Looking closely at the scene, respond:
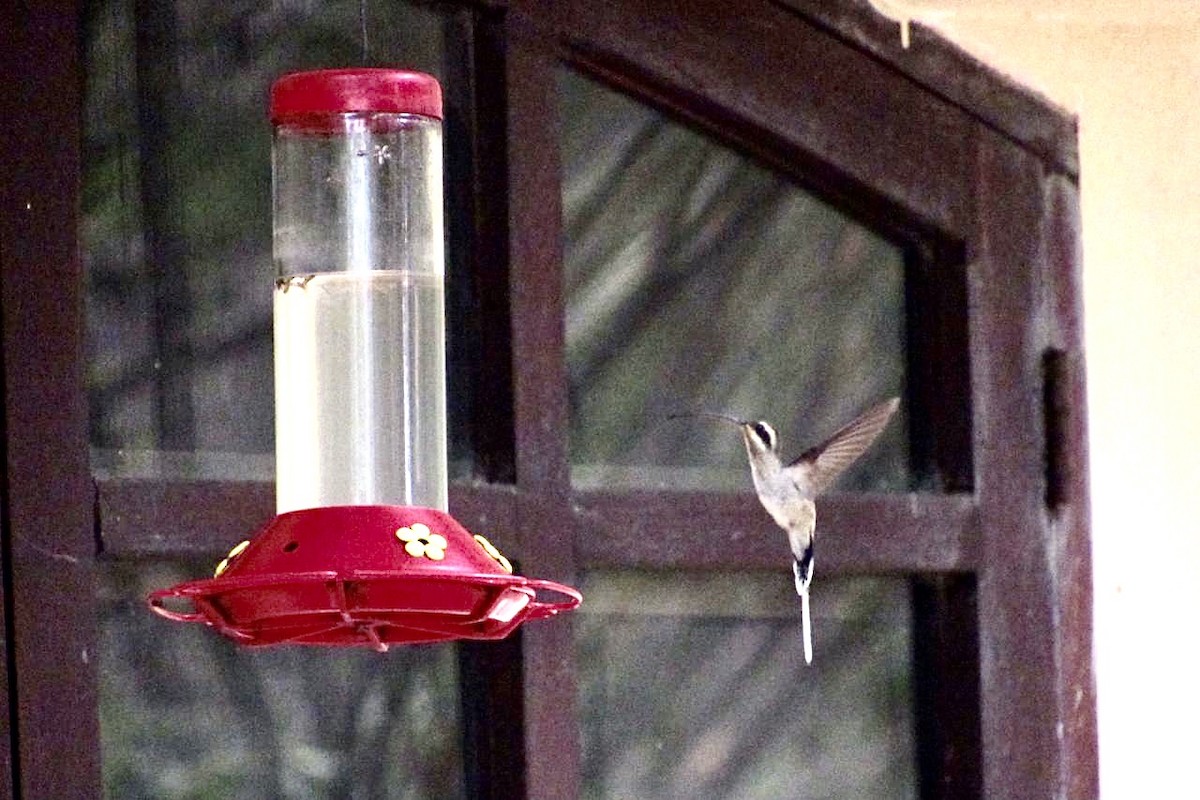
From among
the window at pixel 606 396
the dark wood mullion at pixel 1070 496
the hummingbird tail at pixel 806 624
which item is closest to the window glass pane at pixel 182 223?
the window at pixel 606 396

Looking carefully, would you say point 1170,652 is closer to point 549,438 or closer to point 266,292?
point 549,438

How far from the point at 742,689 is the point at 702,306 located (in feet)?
1.31

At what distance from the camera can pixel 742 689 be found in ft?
9.24

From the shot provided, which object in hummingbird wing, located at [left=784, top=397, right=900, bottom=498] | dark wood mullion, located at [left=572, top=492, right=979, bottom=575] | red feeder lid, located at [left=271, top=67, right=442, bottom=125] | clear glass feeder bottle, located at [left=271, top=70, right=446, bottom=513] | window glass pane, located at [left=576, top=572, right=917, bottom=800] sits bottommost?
window glass pane, located at [left=576, top=572, right=917, bottom=800]

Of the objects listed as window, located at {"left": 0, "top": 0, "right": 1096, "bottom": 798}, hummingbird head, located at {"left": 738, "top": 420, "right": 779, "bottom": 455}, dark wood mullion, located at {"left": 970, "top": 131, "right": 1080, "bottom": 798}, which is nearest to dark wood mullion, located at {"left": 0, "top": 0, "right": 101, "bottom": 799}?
window, located at {"left": 0, "top": 0, "right": 1096, "bottom": 798}

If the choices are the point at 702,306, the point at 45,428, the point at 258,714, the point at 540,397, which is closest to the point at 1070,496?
the point at 702,306

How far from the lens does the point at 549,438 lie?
2605 millimetres

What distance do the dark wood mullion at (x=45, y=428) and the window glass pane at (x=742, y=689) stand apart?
1.83ft

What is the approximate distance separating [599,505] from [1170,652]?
0.75 metres

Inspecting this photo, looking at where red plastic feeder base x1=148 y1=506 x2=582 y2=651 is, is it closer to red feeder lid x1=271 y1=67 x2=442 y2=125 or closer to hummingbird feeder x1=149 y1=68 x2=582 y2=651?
hummingbird feeder x1=149 y1=68 x2=582 y2=651

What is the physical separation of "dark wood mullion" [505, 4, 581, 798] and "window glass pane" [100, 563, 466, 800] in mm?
97

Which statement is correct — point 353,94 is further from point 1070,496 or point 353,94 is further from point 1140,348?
point 1140,348

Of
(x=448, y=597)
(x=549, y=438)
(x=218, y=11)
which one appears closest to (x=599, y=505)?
(x=549, y=438)

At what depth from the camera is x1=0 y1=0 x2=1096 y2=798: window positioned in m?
2.38
